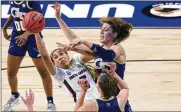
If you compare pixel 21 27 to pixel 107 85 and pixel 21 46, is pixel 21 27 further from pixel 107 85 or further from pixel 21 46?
pixel 107 85

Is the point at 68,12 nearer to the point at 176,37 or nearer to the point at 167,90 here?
the point at 176,37

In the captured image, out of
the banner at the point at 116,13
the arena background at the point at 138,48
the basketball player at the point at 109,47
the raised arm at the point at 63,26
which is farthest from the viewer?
the banner at the point at 116,13

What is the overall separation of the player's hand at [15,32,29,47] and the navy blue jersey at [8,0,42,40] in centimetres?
14

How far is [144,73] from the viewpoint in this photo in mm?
11070

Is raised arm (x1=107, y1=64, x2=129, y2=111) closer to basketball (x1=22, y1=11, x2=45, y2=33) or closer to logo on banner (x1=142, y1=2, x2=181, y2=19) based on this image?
basketball (x1=22, y1=11, x2=45, y2=33)

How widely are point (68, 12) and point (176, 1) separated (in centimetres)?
249

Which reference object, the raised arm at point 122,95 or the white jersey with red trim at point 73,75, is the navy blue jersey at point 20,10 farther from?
the raised arm at point 122,95

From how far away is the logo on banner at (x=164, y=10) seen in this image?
46.5 ft

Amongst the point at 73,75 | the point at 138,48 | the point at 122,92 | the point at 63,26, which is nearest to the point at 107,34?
the point at 63,26

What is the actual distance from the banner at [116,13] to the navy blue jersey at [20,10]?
16.2ft

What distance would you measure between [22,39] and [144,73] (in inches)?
125

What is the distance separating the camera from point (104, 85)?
619cm

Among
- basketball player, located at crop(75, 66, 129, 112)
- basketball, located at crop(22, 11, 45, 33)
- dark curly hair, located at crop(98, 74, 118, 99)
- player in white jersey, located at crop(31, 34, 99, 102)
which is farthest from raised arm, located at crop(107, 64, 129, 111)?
basketball, located at crop(22, 11, 45, 33)

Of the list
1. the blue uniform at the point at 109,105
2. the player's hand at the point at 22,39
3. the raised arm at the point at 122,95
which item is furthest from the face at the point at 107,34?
the player's hand at the point at 22,39
